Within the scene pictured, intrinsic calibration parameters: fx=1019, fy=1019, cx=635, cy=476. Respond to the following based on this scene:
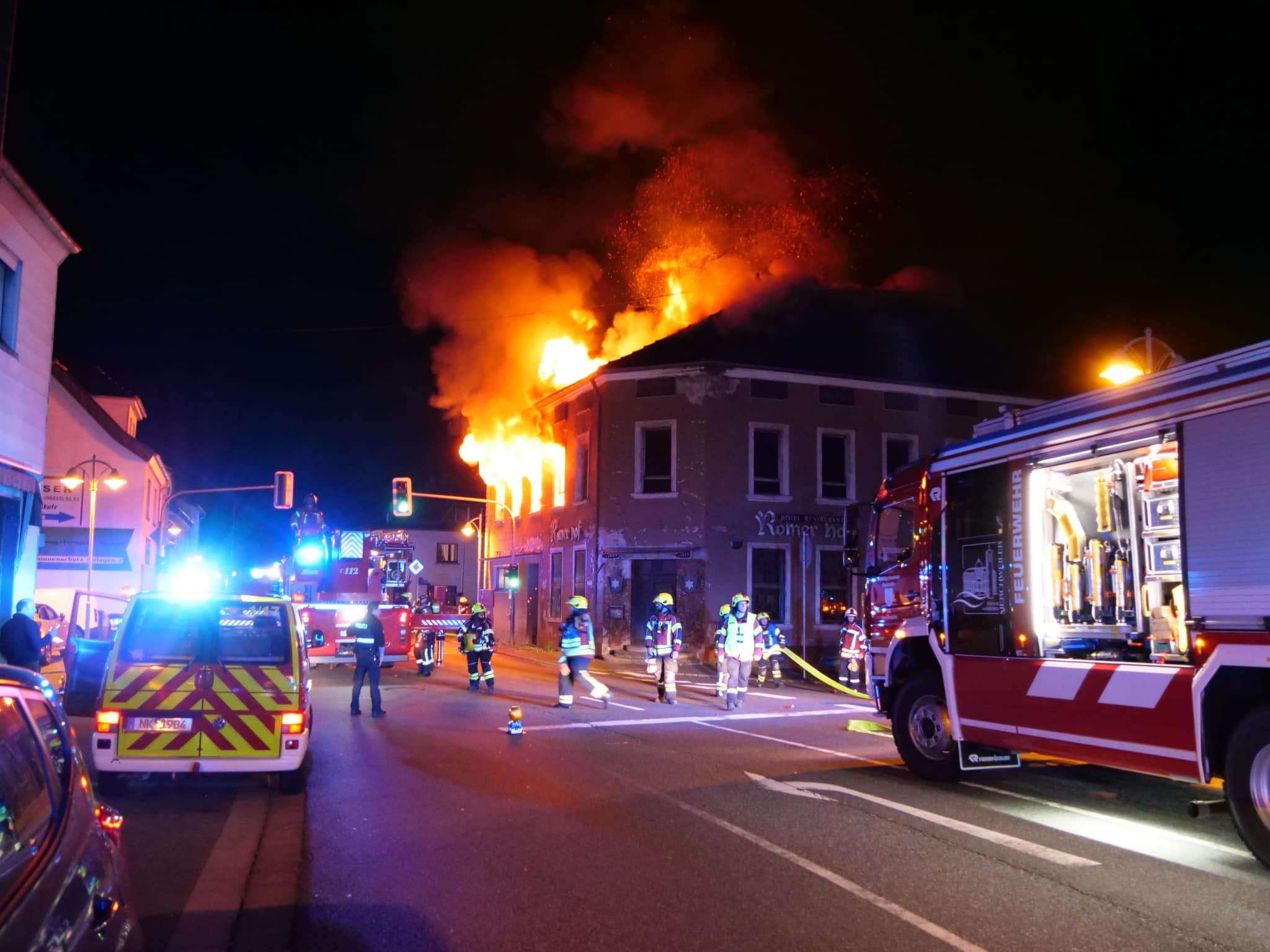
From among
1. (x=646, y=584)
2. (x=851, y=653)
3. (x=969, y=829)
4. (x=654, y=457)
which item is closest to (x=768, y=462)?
(x=654, y=457)

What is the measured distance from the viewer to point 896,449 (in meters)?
31.2

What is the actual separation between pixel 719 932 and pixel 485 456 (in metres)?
33.8

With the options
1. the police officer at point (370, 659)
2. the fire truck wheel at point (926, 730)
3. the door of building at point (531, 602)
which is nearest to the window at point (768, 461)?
the door of building at point (531, 602)

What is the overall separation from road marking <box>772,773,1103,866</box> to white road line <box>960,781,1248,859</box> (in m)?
0.55

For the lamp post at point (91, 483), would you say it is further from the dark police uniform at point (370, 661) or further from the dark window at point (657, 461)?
the dark window at point (657, 461)

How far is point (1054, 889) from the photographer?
5770mm

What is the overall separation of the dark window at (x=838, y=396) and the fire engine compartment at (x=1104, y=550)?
21.4 meters

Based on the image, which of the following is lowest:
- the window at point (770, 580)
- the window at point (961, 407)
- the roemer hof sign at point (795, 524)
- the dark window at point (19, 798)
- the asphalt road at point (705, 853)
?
the asphalt road at point (705, 853)

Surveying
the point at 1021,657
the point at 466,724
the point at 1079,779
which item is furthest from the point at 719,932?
the point at 466,724

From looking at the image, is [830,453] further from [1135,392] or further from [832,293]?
[1135,392]

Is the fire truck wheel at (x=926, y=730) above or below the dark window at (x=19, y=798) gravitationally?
below

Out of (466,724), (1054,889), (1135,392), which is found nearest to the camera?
(1054,889)

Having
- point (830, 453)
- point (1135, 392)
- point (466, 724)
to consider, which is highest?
point (830, 453)

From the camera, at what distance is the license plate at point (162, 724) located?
26.6 feet
